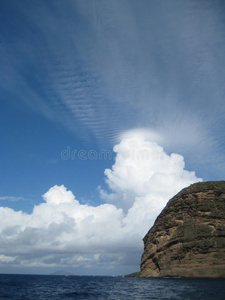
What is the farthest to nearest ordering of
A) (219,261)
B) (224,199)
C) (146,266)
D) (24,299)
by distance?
(146,266) → (224,199) → (219,261) → (24,299)

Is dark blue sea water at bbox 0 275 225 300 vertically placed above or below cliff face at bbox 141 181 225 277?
below

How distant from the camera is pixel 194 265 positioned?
249 feet

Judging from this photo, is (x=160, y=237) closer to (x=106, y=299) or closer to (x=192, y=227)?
(x=192, y=227)

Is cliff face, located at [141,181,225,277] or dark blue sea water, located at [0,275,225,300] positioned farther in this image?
cliff face, located at [141,181,225,277]

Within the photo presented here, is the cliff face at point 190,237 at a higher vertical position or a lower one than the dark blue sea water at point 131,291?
higher

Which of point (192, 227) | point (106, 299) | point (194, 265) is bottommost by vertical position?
point (106, 299)

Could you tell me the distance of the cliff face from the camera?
74.8 meters

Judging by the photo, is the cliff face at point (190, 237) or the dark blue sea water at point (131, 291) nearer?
the dark blue sea water at point (131, 291)

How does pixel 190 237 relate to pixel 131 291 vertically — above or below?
above

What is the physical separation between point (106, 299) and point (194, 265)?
178 feet

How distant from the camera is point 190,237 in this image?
8119 cm

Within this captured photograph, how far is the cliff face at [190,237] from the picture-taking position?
7475 centimetres

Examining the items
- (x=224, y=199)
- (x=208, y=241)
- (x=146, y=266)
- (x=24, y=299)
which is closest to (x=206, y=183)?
(x=224, y=199)

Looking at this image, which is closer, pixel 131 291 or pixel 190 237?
pixel 131 291
